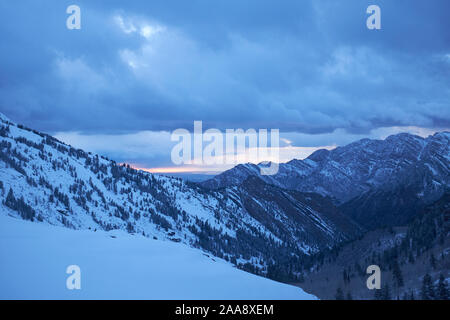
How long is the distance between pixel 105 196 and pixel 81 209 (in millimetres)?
29321

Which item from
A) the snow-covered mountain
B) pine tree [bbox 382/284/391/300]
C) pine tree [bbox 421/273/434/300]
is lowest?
pine tree [bbox 382/284/391/300]

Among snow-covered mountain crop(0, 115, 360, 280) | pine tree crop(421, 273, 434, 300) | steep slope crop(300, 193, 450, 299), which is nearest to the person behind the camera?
pine tree crop(421, 273, 434, 300)

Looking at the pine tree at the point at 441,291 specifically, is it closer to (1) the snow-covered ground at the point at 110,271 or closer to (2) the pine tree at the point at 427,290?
(2) the pine tree at the point at 427,290

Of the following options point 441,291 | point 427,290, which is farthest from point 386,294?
point 441,291

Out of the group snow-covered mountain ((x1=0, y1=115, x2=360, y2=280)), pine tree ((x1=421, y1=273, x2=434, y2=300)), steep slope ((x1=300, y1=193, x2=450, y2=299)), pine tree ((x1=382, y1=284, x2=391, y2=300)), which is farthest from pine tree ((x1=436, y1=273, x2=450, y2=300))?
snow-covered mountain ((x1=0, y1=115, x2=360, y2=280))

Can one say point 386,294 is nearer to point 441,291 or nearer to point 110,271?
point 441,291

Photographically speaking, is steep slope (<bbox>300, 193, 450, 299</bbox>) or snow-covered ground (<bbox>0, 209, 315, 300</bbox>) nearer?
snow-covered ground (<bbox>0, 209, 315, 300</bbox>)

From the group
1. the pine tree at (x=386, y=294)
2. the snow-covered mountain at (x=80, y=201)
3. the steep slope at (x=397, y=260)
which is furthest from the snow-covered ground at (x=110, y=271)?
the snow-covered mountain at (x=80, y=201)

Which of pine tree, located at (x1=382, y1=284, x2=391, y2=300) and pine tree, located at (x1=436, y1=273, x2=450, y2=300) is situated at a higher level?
pine tree, located at (x1=436, y1=273, x2=450, y2=300)

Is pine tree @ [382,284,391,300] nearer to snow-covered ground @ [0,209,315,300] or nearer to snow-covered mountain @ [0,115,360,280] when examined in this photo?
snow-covered ground @ [0,209,315,300]

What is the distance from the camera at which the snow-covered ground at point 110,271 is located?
61.9ft

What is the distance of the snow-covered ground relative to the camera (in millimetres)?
18859

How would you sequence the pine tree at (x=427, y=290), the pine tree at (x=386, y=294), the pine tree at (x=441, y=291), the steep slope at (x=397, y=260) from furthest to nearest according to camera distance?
the steep slope at (x=397, y=260) → the pine tree at (x=386, y=294) → the pine tree at (x=427, y=290) → the pine tree at (x=441, y=291)
